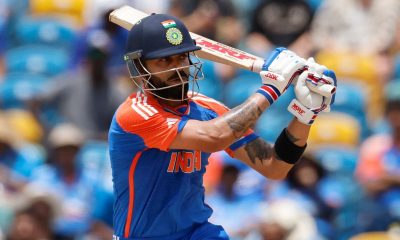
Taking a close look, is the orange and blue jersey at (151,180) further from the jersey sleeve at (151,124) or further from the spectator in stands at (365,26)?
the spectator in stands at (365,26)

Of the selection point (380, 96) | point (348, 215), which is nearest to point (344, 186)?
point (348, 215)

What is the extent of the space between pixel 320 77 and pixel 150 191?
105 centimetres

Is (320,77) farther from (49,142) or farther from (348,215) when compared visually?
(49,142)

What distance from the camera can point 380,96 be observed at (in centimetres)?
988

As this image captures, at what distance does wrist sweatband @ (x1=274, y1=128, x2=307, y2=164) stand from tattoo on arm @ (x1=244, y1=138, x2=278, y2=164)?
0.24ft

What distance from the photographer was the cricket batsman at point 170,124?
486cm

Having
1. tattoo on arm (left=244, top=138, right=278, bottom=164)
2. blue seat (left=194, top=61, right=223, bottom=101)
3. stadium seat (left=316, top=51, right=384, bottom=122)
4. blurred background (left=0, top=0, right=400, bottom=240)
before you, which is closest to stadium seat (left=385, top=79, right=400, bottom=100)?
blurred background (left=0, top=0, right=400, bottom=240)

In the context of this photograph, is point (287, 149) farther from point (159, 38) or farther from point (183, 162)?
point (159, 38)

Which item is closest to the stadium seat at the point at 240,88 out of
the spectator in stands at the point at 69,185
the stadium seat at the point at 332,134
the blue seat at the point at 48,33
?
the stadium seat at the point at 332,134

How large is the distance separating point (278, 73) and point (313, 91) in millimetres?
227

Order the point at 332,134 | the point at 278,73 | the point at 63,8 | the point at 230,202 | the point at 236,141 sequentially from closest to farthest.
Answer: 1. the point at 278,73
2. the point at 236,141
3. the point at 230,202
4. the point at 332,134
5. the point at 63,8

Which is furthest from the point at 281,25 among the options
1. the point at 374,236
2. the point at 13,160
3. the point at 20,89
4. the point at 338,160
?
the point at 374,236

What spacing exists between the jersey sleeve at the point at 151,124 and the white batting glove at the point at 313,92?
641 millimetres

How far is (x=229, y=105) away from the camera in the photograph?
9.55 m
